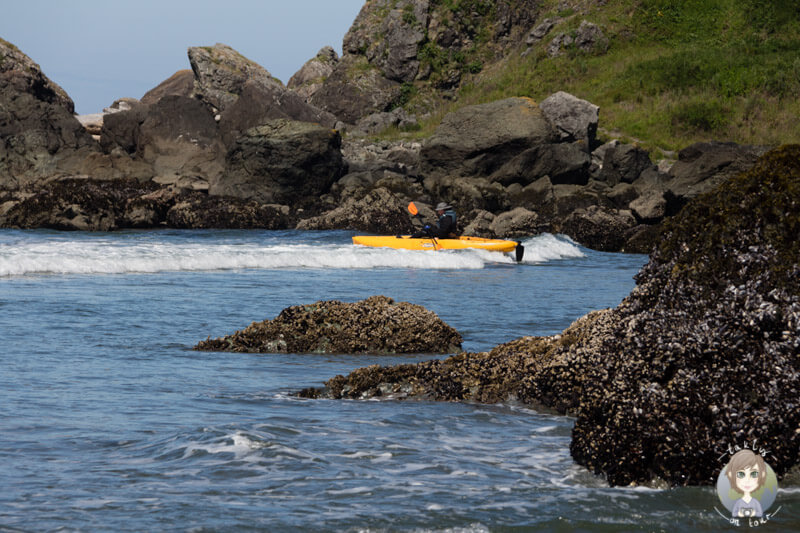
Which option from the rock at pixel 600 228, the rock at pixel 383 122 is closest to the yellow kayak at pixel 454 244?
the rock at pixel 600 228

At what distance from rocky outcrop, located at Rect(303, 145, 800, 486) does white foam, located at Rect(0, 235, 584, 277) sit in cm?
1429

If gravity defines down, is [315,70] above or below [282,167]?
above

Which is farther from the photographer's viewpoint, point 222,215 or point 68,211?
point 222,215

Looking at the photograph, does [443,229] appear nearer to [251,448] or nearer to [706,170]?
[706,170]

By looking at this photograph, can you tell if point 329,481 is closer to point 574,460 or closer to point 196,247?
point 574,460

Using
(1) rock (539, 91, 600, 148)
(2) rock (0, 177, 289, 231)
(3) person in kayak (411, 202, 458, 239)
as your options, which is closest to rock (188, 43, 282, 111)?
(2) rock (0, 177, 289, 231)

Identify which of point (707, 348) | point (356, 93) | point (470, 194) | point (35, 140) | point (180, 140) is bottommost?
point (707, 348)

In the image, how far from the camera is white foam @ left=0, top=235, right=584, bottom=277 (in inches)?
691

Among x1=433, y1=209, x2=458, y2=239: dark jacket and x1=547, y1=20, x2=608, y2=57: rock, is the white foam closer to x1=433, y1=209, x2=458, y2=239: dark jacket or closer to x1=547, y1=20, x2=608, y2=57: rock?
x1=433, y1=209, x2=458, y2=239: dark jacket

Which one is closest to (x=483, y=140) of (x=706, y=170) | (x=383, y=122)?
(x=706, y=170)

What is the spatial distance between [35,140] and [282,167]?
1257 centimetres

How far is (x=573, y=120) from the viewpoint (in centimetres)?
3809

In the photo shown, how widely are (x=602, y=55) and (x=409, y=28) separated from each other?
560 inches

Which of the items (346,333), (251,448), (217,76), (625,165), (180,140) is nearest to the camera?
(251,448)
